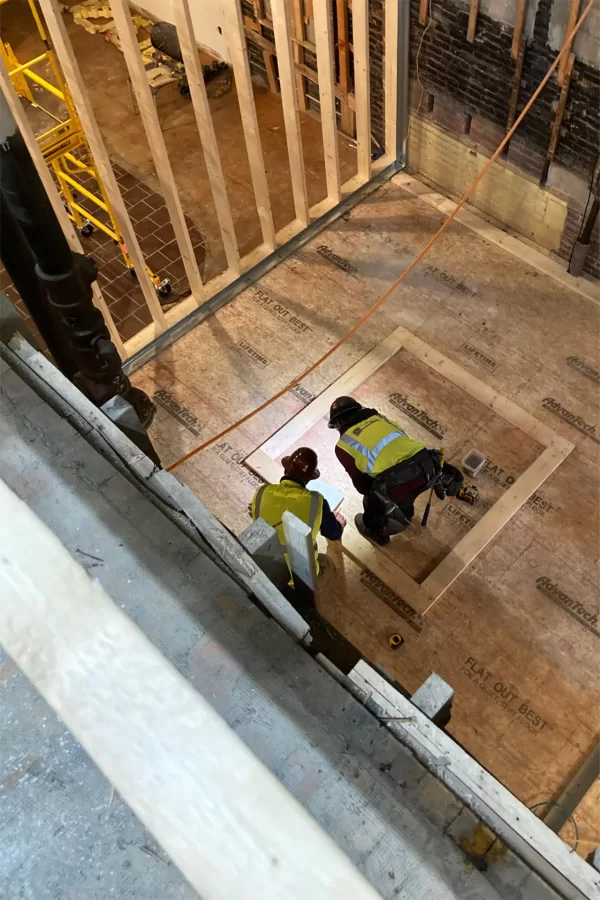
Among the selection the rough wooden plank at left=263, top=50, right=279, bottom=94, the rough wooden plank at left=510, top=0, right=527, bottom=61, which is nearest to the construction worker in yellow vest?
the rough wooden plank at left=510, top=0, right=527, bottom=61

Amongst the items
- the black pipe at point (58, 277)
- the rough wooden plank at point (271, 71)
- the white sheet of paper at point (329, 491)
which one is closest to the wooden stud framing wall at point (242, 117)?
the rough wooden plank at point (271, 71)

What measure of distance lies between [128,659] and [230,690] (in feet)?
0.72

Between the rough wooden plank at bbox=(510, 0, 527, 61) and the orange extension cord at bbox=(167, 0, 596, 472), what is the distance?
232 mm

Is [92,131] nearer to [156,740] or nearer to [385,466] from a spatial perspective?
[385,466]

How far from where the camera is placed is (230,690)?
119 cm

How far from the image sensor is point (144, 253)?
229 inches

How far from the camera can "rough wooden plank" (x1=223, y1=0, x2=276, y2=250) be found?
12.7 feet

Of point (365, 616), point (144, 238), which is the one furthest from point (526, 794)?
point (144, 238)

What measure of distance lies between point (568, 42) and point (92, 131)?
8.73 ft

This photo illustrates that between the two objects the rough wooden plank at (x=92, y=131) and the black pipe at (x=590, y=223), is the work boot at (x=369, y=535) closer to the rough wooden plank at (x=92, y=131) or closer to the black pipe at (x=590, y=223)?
the rough wooden plank at (x=92, y=131)

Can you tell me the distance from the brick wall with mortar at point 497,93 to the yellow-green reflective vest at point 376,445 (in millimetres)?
2191

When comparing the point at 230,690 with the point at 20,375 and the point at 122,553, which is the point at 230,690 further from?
the point at 20,375

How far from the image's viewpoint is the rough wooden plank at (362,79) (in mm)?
4328

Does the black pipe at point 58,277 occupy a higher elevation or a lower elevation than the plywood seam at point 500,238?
higher
